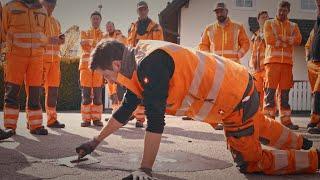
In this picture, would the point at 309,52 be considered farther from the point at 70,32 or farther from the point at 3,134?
the point at 70,32

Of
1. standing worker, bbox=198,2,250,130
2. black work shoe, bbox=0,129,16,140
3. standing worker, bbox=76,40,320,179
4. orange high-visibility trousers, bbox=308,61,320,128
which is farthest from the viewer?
standing worker, bbox=198,2,250,130

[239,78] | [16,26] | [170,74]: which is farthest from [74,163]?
[16,26]

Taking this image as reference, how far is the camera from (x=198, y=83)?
11.8ft

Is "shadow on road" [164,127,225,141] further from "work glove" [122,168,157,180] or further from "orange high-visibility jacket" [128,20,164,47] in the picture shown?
"work glove" [122,168,157,180]

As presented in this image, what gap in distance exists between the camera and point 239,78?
12.6 feet

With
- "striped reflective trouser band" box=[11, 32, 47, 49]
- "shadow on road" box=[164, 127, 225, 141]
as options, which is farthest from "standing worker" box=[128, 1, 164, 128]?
"striped reflective trouser band" box=[11, 32, 47, 49]

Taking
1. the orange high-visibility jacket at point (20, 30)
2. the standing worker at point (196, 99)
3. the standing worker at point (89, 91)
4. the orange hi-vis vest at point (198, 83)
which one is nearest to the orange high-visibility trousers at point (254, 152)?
the standing worker at point (196, 99)

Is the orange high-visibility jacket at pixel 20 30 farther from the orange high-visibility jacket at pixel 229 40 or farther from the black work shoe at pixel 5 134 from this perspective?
the orange high-visibility jacket at pixel 229 40

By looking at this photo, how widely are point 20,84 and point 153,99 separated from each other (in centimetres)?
362

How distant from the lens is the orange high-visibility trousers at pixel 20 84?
620 cm

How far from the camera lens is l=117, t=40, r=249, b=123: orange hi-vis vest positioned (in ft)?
11.4

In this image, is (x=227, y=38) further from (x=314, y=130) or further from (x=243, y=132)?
(x=243, y=132)

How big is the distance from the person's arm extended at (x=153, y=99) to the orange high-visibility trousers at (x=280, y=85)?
509 cm

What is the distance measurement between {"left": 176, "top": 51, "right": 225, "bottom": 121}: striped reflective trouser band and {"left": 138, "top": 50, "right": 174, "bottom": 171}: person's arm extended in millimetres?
352
